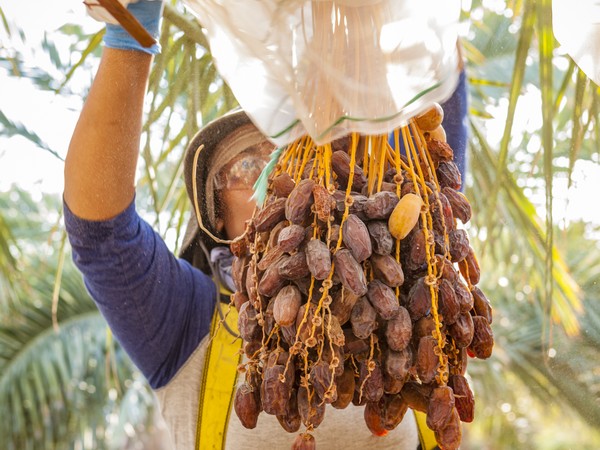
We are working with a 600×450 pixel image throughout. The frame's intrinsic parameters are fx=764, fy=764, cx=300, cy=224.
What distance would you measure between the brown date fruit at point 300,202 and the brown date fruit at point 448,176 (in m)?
0.17

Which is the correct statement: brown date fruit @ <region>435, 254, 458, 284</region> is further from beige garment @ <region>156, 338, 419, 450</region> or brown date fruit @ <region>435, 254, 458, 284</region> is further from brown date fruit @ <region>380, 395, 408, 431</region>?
beige garment @ <region>156, 338, 419, 450</region>

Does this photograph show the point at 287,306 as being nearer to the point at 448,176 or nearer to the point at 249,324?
the point at 249,324

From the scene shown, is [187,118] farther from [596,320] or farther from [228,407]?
[596,320]

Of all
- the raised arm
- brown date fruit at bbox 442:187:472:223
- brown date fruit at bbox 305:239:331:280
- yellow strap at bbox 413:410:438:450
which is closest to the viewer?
brown date fruit at bbox 305:239:331:280

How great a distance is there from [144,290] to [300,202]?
0.53 metres

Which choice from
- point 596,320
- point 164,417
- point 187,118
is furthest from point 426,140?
point 596,320

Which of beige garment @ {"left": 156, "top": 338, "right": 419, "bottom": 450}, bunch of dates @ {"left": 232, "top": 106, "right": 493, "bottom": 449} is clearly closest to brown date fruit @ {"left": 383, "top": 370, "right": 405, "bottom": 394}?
bunch of dates @ {"left": 232, "top": 106, "right": 493, "bottom": 449}

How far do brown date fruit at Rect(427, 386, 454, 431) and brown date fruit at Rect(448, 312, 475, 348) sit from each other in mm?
54

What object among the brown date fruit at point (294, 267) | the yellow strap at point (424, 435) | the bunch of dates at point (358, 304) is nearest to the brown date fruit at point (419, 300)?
the bunch of dates at point (358, 304)

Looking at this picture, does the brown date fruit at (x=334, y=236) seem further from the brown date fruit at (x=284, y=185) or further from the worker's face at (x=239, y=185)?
the worker's face at (x=239, y=185)

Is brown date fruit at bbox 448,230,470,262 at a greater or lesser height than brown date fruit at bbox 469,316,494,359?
greater

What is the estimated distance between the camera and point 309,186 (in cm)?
74

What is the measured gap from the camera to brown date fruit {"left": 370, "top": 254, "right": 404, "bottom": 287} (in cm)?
73

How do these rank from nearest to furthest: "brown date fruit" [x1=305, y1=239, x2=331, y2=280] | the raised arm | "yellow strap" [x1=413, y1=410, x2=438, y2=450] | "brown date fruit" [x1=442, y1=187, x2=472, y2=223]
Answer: "brown date fruit" [x1=305, y1=239, x2=331, y2=280] < "brown date fruit" [x1=442, y1=187, x2=472, y2=223] < the raised arm < "yellow strap" [x1=413, y1=410, x2=438, y2=450]
